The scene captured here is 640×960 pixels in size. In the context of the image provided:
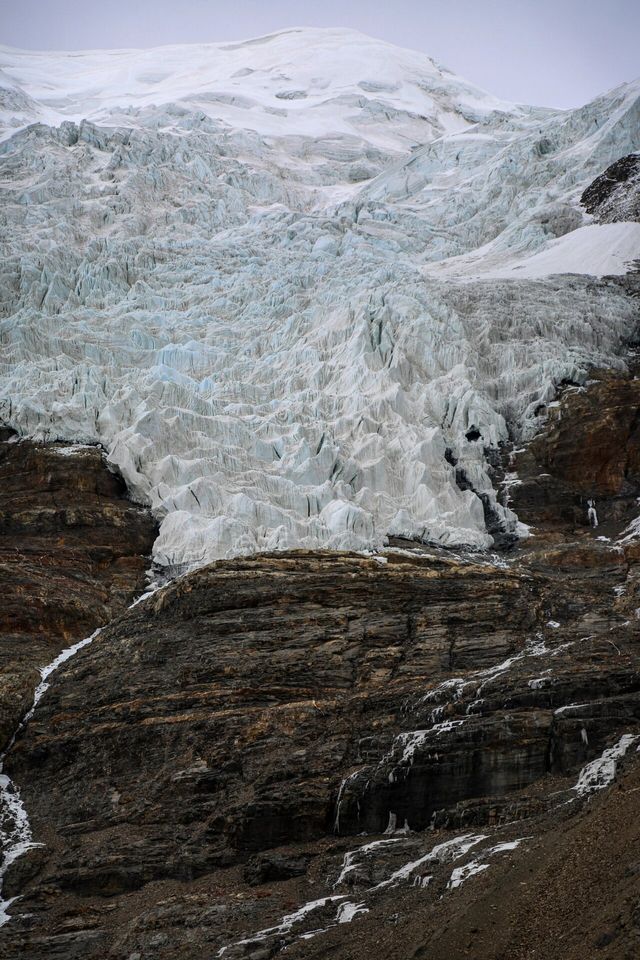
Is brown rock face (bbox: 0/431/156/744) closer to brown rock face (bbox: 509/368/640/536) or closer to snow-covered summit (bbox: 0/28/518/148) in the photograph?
brown rock face (bbox: 509/368/640/536)

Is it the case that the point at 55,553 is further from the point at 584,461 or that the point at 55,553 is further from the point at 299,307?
the point at 584,461

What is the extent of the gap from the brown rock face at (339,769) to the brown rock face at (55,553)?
2719 mm

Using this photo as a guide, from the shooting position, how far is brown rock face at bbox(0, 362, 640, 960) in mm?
21219

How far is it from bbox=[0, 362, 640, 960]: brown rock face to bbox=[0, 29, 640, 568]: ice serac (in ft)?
36.4

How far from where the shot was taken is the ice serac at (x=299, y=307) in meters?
54.1

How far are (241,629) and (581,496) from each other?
85.6ft

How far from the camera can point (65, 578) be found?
152 ft

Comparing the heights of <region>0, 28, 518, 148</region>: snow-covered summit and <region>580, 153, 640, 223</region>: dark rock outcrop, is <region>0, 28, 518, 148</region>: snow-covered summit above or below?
above

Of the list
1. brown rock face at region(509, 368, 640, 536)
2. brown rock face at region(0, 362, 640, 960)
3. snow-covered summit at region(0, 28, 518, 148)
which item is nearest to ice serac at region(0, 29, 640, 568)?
brown rock face at region(509, 368, 640, 536)

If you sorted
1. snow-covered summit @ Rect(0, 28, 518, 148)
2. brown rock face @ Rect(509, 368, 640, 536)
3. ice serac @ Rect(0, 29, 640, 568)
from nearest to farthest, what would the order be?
ice serac @ Rect(0, 29, 640, 568) → brown rock face @ Rect(509, 368, 640, 536) → snow-covered summit @ Rect(0, 28, 518, 148)

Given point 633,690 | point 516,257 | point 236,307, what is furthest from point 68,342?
point 633,690

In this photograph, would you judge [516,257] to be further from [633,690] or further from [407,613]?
[633,690]

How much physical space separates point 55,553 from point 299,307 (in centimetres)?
2941

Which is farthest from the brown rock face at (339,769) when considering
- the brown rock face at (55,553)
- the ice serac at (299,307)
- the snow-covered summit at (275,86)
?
the snow-covered summit at (275,86)
